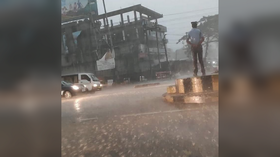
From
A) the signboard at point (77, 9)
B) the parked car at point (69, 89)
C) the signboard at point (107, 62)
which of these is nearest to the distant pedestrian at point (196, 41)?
the signboard at point (107, 62)

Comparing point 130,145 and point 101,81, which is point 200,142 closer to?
point 130,145

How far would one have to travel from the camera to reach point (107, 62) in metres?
1.00

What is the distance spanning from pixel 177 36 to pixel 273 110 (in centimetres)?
57

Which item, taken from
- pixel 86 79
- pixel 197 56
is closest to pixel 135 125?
pixel 86 79

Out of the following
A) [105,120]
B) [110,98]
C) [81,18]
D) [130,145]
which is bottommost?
[130,145]

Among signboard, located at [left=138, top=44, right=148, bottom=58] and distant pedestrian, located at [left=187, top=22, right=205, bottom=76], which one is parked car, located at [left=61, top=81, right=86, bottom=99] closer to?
signboard, located at [left=138, top=44, right=148, bottom=58]

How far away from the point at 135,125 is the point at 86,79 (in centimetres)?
37

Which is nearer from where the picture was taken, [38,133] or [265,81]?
[265,81]

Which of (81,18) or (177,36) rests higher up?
(81,18)

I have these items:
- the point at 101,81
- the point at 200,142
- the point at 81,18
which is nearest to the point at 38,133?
the point at 101,81

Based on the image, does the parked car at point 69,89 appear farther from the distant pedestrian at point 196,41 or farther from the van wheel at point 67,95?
the distant pedestrian at point 196,41

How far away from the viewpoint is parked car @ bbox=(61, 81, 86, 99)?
99 cm

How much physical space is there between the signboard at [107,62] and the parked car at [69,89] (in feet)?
0.51

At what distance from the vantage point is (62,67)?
98 centimetres
